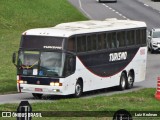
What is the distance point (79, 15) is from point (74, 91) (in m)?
44.2

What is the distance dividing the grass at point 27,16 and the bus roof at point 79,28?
18.5 metres

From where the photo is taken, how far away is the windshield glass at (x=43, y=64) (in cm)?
3039

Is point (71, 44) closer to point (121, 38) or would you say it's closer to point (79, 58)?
point (79, 58)

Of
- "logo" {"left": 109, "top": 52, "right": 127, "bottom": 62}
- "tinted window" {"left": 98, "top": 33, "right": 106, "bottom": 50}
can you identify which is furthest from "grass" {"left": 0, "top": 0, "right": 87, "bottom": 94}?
"tinted window" {"left": 98, "top": 33, "right": 106, "bottom": 50}

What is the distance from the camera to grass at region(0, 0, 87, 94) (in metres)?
62.3

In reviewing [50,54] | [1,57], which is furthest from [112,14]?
[50,54]

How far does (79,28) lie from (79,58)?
1721 mm

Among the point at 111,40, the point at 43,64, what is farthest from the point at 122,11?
the point at 43,64

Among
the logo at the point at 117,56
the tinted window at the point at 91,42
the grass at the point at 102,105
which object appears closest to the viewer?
the grass at the point at 102,105

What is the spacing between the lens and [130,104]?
27.2 m

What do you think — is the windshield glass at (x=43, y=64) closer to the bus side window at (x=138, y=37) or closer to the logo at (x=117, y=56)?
the logo at (x=117, y=56)

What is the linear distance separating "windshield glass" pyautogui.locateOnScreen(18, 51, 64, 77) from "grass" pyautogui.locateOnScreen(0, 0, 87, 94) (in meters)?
23.1

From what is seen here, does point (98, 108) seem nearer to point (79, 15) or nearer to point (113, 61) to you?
point (113, 61)

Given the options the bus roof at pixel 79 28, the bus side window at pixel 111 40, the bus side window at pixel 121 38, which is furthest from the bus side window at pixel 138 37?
the bus side window at pixel 111 40
